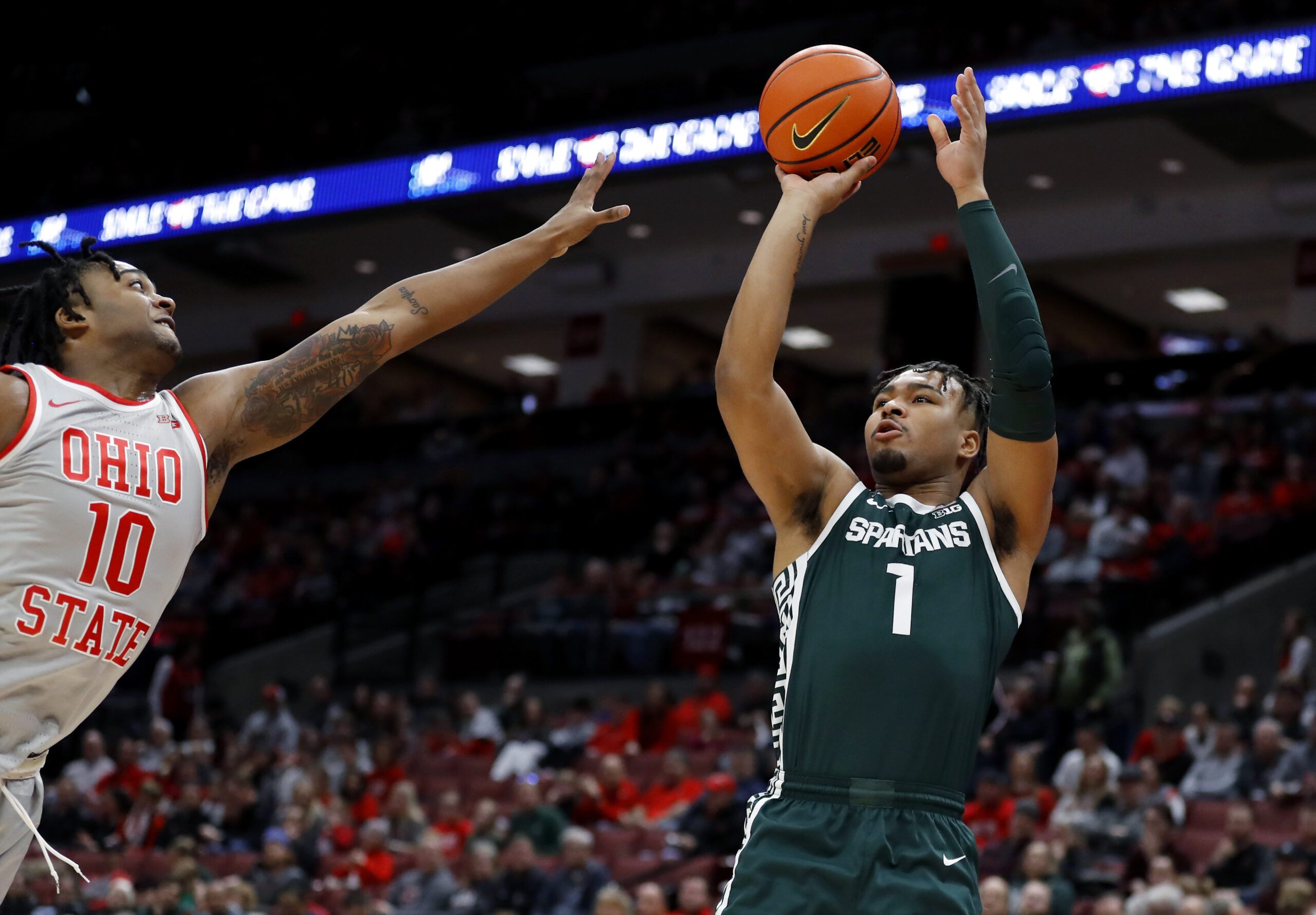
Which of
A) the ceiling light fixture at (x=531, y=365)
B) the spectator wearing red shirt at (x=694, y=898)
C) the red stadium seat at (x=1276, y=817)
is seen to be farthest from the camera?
the ceiling light fixture at (x=531, y=365)

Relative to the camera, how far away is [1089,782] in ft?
32.9

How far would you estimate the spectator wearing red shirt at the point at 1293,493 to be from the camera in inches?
548

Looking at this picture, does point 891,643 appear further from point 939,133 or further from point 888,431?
point 939,133

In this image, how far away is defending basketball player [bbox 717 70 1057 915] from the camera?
9.82ft

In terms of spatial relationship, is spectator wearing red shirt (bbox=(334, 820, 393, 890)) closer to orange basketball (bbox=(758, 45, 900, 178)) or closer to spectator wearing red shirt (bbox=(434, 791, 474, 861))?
spectator wearing red shirt (bbox=(434, 791, 474, 861))

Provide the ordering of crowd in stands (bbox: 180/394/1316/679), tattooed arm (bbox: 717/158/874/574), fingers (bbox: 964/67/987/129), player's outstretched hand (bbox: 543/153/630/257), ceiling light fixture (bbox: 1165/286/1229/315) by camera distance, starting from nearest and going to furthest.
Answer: tattooed arm (bbox: 717/158/874/574)
fingers (bbox: 964/67/987/129)
player's outstretched hand (bbox: 543/153/630/257)
crowd in stands (bbox: 180/394/1316/679)
ceiling light fixture (bbox: 1165/286/1229/315)

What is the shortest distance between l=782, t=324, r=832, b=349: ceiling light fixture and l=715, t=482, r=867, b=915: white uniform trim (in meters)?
20.8

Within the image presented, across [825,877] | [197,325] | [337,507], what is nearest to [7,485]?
[825,877]

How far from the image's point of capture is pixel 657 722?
1324 centimetres

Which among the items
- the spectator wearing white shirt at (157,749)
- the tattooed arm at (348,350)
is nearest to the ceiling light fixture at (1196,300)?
the spectator wearing white shirt at (157,749)

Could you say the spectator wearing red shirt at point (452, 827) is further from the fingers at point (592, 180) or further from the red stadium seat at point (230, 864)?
the fingers at point (592, 180)

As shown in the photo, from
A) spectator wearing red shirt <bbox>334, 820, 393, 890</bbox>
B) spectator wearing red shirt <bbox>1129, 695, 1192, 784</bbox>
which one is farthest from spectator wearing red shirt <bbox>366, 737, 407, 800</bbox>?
spectator wearing red shirt <bbox>1129, 695, 1192, 784</bbox>

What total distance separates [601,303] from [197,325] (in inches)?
278

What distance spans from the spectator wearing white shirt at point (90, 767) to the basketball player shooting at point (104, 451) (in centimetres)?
1255
